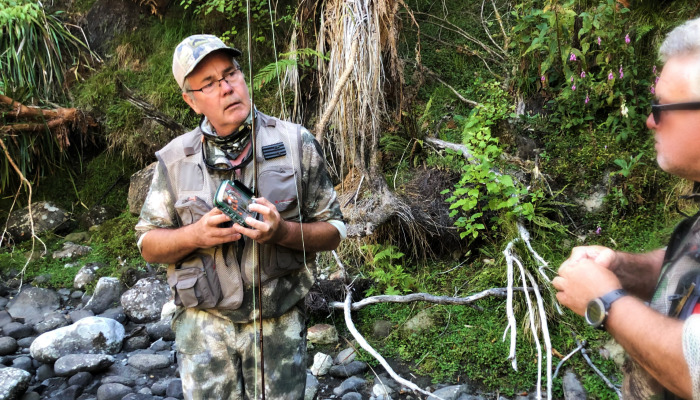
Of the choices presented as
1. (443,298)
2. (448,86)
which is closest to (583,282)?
(443,298)

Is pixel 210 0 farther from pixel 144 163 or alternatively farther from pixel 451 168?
pixel 451 168

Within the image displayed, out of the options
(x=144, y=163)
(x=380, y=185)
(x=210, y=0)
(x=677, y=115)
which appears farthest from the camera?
(x=144, y=163)

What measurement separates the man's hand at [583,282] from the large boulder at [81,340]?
4505 mm

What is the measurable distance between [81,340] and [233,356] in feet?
10.4

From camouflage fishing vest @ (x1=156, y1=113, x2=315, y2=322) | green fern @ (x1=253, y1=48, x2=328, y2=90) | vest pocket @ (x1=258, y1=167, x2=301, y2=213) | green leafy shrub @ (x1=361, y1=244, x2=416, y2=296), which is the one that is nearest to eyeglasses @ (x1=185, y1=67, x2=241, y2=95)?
camouflage fishing vest @ (x1=156, y1=113, x2=315, y2=322)

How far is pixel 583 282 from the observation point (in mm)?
1835

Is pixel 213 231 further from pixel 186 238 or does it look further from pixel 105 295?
pixel 105 295

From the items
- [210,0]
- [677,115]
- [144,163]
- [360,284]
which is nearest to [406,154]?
[360,284]

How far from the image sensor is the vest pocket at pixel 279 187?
8.59 ft

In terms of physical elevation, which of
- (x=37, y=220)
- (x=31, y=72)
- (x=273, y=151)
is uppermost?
(x=31, y=72)

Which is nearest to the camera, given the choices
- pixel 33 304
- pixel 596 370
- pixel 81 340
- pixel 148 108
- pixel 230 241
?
pixel 230 241

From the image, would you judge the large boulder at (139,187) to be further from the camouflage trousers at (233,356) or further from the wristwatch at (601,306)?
the wristwatch at (601,306)

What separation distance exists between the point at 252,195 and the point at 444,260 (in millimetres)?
3547

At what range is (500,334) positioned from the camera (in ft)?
15.1
